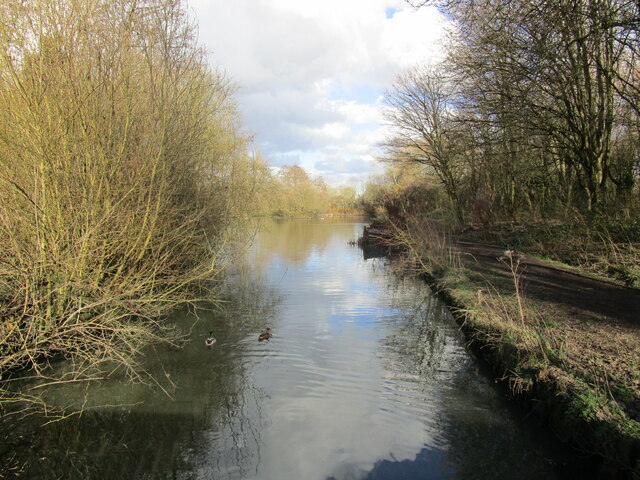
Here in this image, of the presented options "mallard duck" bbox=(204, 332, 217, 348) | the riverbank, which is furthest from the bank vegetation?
"mallard duck" bbox=(204, 332, 217, 348)

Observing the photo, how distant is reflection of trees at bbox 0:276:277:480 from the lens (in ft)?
14.2

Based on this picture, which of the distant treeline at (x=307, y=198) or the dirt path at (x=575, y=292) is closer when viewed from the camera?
the dirt path at (x=575, y=292)

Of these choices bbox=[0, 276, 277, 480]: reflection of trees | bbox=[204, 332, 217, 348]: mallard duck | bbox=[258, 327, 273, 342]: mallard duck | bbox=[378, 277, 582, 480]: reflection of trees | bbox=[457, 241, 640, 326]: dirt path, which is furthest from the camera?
bbox=[258, 327, 273, 342]: mallard duck

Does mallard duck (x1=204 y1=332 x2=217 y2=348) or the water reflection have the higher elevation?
mallard duck (x1=204 y1=332 x2=217 y2=348)

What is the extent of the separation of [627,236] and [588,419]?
791cm

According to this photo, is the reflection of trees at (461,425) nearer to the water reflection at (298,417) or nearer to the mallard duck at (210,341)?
the water reflection at (298,417)

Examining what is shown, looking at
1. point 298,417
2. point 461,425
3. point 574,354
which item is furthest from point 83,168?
point 574,354

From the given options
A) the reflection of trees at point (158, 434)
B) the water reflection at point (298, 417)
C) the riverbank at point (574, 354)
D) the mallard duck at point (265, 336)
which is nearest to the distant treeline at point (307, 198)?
the mallard duck at point (265, 336)

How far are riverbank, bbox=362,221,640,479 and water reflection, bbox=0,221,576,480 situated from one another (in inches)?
16.7

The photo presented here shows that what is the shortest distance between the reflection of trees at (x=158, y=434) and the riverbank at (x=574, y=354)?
3292mm

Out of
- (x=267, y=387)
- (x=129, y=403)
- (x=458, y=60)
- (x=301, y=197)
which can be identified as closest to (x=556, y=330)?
(x=267, y=387)

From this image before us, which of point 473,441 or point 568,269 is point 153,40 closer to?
point 473,441

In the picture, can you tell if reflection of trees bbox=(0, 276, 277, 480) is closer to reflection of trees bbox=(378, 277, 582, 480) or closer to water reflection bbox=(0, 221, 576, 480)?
water reflection bbox=(0, 221, 576, 480)

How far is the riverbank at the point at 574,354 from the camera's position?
12.2ft
